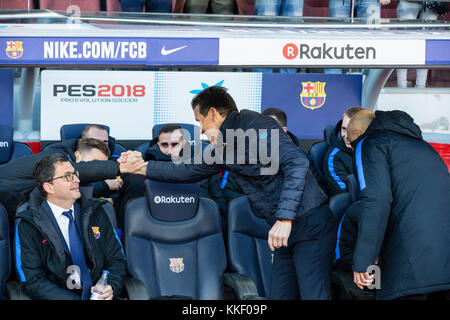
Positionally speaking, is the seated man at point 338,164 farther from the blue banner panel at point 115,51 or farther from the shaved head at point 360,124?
the shaved head at point 360,124

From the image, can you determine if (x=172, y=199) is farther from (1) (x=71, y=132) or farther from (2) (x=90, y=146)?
(1) (x=71, y=132)

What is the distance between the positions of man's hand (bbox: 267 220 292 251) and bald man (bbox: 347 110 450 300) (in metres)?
0.33

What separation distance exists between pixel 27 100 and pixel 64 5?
3.84 feet

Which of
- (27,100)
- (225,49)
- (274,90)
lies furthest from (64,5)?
(274,90)

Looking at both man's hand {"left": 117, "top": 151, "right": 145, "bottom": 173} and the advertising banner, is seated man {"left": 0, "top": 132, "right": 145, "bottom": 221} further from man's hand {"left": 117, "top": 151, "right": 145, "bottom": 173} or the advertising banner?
the advertising banner

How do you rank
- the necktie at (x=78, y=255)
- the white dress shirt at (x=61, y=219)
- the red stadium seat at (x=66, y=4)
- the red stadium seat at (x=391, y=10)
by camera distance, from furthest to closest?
the red stadium seat at (x=391, y=10), the red stadium seat at (x=66, y=4), the white dress shirt at (x=61, y=219), the necktie at (x=78, y=255)

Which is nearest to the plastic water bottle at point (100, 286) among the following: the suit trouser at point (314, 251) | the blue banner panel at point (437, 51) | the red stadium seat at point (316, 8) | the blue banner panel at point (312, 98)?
the suit trouser at point (314, 251)

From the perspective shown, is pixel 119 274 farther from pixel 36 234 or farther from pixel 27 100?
pixel 27 100

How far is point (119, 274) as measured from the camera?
3.15m

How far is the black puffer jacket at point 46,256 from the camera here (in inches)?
115

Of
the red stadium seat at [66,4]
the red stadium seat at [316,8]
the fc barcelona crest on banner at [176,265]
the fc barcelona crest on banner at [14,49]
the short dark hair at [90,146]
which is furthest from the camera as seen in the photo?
the red stadium seat at [316,8]

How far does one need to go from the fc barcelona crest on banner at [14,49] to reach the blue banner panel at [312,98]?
8.73 feet

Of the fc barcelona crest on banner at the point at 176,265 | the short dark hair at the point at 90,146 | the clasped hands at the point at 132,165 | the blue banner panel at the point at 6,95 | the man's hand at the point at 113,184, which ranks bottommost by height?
the fc barcelona crest on banner at the point at 176,265

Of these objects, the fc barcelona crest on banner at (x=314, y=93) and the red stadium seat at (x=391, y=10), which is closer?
the red stadium seat at (x=391, y=10)
